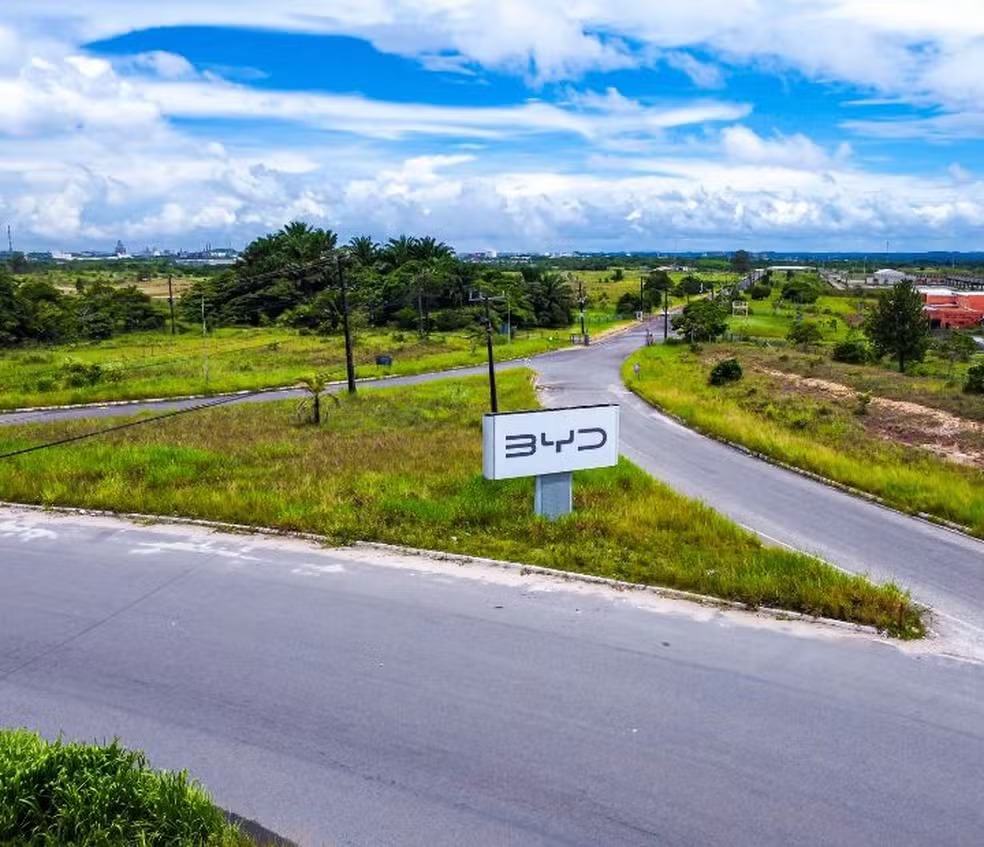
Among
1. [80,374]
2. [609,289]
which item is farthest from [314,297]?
[609,289]

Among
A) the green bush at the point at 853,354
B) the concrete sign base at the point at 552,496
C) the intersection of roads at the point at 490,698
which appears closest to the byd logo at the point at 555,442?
the concrete sign base at the point at 552,496

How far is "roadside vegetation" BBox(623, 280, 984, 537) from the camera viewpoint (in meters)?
17.4

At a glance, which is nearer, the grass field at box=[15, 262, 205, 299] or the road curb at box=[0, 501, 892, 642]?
the road curb at box=[0, 501, 892, 642]

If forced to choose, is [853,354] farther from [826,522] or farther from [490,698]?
[490,698]

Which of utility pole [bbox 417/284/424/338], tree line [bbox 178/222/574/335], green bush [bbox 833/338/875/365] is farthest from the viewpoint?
tree line [bbox 178/222/574/335]

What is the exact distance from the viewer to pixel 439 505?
1341 cm

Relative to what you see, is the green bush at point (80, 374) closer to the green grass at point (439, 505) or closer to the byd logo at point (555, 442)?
the green grass at point (439, 505)

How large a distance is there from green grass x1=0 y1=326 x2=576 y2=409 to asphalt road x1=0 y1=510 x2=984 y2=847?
2888 centimetres

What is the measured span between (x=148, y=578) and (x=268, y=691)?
405cm

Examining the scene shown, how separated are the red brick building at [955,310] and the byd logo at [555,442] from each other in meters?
90.7

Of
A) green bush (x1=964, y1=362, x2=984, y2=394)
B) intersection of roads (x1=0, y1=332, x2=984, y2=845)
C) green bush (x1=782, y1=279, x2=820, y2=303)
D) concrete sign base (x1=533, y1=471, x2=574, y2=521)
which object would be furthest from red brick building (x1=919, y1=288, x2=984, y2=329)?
intersection of roads (x1=0, y1=332, x2=984, y2=845)

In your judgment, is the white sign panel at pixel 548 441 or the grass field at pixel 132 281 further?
the grass field at pixel 132 281

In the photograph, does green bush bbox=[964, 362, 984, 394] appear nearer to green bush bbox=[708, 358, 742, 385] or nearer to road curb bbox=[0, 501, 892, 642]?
green bush bbox=[708, 358, 742, 385]

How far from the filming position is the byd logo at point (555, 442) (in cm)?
1238
